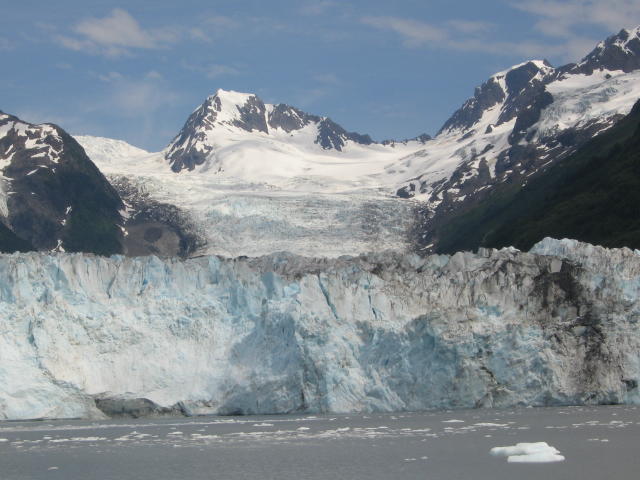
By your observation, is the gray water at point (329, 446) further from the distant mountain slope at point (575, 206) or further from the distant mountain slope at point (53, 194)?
the distant mountain slope at point (53, 194)

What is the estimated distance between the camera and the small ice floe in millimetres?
32094

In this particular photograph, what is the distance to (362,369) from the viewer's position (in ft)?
155

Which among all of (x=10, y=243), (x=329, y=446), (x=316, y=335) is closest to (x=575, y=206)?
(x=316, y=335)

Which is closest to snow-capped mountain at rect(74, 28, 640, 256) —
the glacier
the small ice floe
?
the glacier

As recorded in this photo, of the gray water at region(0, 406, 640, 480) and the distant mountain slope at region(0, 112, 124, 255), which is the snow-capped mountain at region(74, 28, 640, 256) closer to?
the distant mountain slope at region(0, 112, 124, 255)

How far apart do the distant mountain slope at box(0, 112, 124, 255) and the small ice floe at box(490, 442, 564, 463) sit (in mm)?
129586

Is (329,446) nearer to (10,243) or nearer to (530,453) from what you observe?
(530,453)

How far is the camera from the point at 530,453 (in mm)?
32906

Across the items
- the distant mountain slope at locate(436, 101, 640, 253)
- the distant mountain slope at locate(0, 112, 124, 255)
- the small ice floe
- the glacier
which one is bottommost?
the small ice floe

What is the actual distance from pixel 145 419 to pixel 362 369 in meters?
11.2

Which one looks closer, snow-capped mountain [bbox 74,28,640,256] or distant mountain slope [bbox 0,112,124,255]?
snow-capped mountain [bbox 74,28,640,256]

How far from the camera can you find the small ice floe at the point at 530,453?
32094 mm

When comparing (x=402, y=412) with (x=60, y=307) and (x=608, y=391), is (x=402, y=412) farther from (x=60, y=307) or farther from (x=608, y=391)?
(x=60, y=307)

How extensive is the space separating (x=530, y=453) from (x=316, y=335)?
16638 mm
